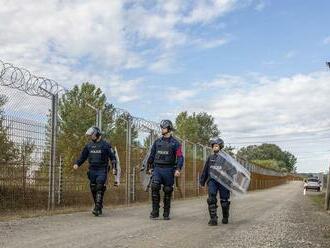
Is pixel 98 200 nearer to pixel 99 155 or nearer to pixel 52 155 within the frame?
pixel 99 155

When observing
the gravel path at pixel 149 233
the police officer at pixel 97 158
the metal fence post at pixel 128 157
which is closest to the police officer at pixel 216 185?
the gravel path at pixel 149 233

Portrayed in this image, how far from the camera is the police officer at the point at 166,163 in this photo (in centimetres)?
1203

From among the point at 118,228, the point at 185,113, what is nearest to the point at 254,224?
the point at 118,228

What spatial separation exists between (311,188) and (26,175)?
52332 mm

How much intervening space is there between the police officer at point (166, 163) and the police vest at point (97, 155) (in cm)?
114

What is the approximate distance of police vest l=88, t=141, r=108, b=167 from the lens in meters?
12.6

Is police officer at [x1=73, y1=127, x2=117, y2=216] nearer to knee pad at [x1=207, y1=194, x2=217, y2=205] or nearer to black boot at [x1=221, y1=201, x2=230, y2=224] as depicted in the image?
knee pad at [x1=207, y1=194, x2=217, y2=205]

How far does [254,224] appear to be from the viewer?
11.9 m

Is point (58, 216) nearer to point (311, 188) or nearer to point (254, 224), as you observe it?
point (254, 224)

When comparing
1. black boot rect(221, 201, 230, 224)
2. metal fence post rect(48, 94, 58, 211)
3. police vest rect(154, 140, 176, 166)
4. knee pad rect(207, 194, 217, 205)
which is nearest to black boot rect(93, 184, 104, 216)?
police vest rect(154, 140, 176, 166)

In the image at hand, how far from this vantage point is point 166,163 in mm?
12117

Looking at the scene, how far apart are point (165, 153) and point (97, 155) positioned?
151cm

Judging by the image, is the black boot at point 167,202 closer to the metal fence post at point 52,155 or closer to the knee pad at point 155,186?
the knee pad at point 155,186

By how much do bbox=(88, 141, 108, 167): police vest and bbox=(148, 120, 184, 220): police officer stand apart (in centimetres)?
114
